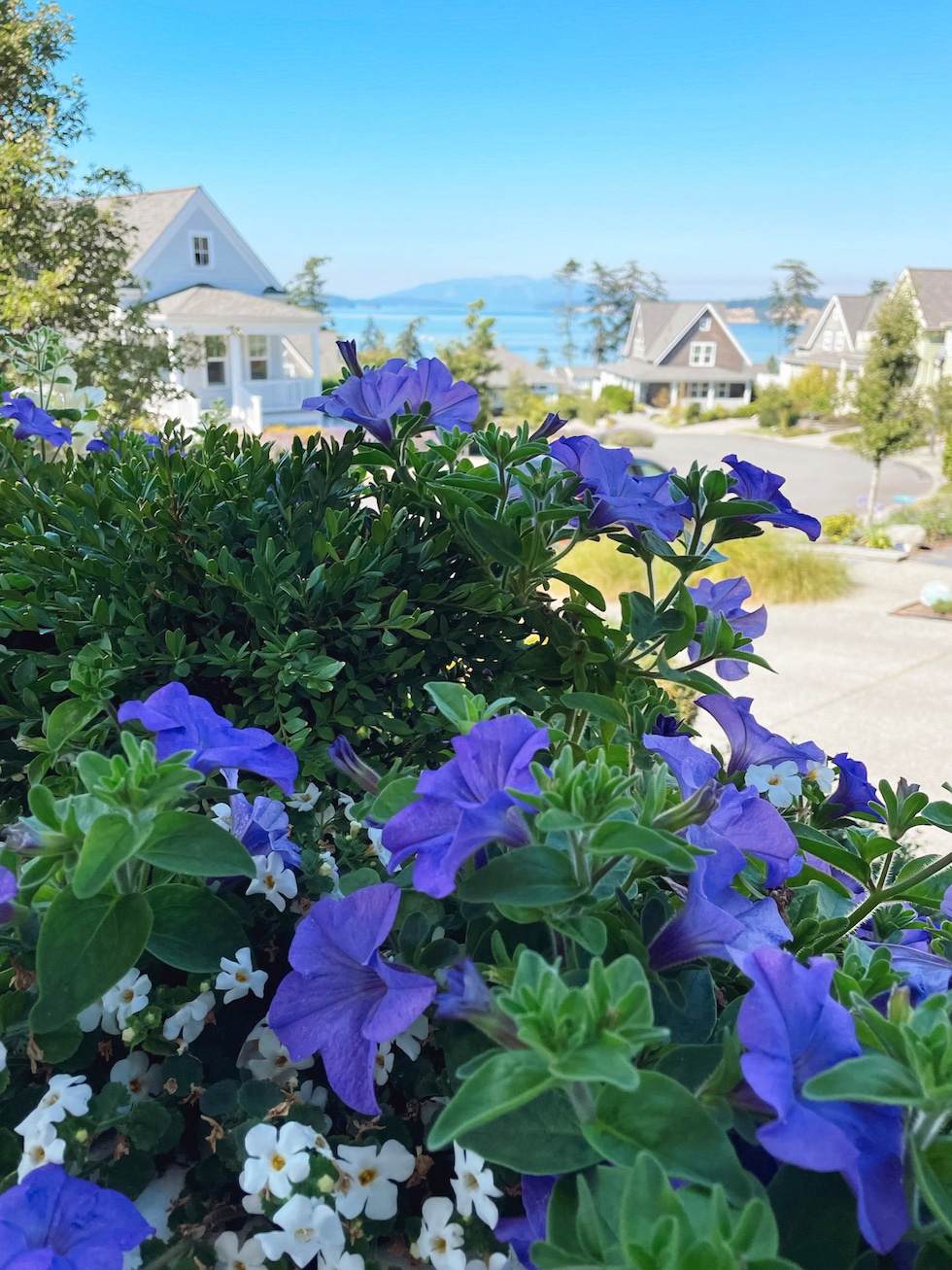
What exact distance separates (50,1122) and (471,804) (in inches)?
13.4

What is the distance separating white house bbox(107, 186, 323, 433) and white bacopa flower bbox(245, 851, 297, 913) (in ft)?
70.3

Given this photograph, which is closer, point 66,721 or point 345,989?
point 345,989

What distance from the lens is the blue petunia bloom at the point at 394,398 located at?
1245 millimetres

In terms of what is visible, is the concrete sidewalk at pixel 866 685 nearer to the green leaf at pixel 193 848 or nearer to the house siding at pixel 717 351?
the green leaf at pixel 193 848

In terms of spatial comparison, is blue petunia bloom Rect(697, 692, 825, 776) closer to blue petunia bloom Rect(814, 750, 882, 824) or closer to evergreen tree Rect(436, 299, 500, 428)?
blue petunia bloom Rect(814, 750, 882, 824)

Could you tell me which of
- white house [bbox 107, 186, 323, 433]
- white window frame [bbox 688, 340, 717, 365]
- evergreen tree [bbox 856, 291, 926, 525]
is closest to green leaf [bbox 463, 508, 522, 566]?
evergreen tree [bbox 856, 291, 926, 525]

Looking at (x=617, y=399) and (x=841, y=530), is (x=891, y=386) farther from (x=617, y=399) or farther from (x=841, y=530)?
(x=617, y=399)

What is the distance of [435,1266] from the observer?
599 millimetres

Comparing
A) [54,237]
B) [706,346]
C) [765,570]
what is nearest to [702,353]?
[706,346]

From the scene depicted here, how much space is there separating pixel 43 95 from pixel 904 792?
10.9 metres

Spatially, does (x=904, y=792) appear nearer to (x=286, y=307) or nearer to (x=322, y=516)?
(x=322, y=516)

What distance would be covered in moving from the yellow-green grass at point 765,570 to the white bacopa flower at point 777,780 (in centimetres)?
931

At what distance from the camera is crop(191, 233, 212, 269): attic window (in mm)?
23484

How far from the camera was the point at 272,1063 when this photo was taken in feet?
2.27
